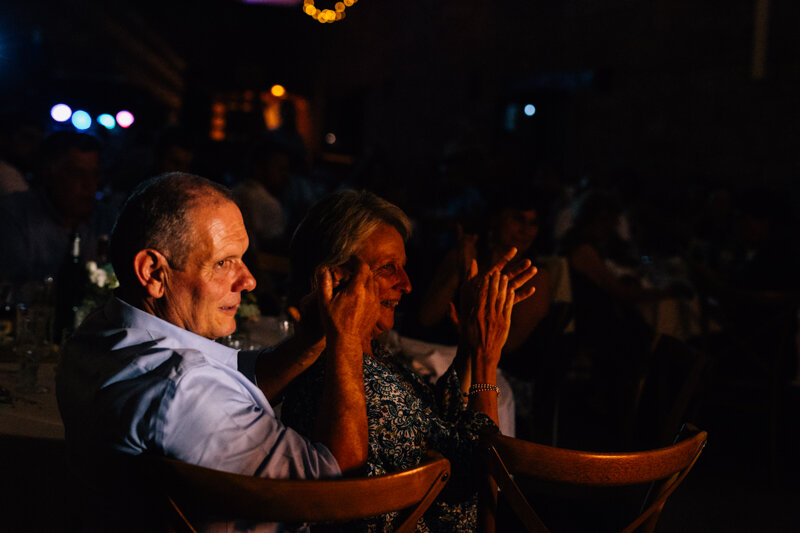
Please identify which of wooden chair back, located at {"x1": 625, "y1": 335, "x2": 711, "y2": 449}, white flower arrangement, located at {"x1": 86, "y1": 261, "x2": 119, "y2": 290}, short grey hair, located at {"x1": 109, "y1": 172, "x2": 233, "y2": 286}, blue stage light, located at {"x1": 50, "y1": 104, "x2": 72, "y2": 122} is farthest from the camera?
blue stage light, located at {"x1": 50, "y1": 104, "x2": 72, "y2": 122}

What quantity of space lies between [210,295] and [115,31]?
11.0 metres

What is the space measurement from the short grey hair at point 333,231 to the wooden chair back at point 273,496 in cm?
71

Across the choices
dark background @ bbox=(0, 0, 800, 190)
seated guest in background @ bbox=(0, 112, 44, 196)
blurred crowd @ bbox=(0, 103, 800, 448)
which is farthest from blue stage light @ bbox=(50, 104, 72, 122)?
seated guest in background @ bbox=(0, 112, 44, 196)

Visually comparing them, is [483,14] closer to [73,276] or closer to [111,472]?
[73,276]

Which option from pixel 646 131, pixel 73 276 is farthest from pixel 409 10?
pixel 73 276

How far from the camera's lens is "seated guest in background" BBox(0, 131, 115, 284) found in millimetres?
3424

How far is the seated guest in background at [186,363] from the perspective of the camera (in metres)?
1.13

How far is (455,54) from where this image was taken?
41.0 ft

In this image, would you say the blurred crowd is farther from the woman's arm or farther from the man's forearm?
the man's forearm

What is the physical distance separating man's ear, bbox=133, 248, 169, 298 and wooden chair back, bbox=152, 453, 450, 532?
0.33 meters

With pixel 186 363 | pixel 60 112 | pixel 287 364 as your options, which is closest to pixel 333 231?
pixel 287 364

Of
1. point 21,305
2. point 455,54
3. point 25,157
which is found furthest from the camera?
point 455,54

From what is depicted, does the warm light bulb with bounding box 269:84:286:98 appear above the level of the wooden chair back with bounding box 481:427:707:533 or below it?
above

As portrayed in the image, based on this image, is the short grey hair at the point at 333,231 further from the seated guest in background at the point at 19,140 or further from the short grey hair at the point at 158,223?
the seated guest in background at the point at 19,140
